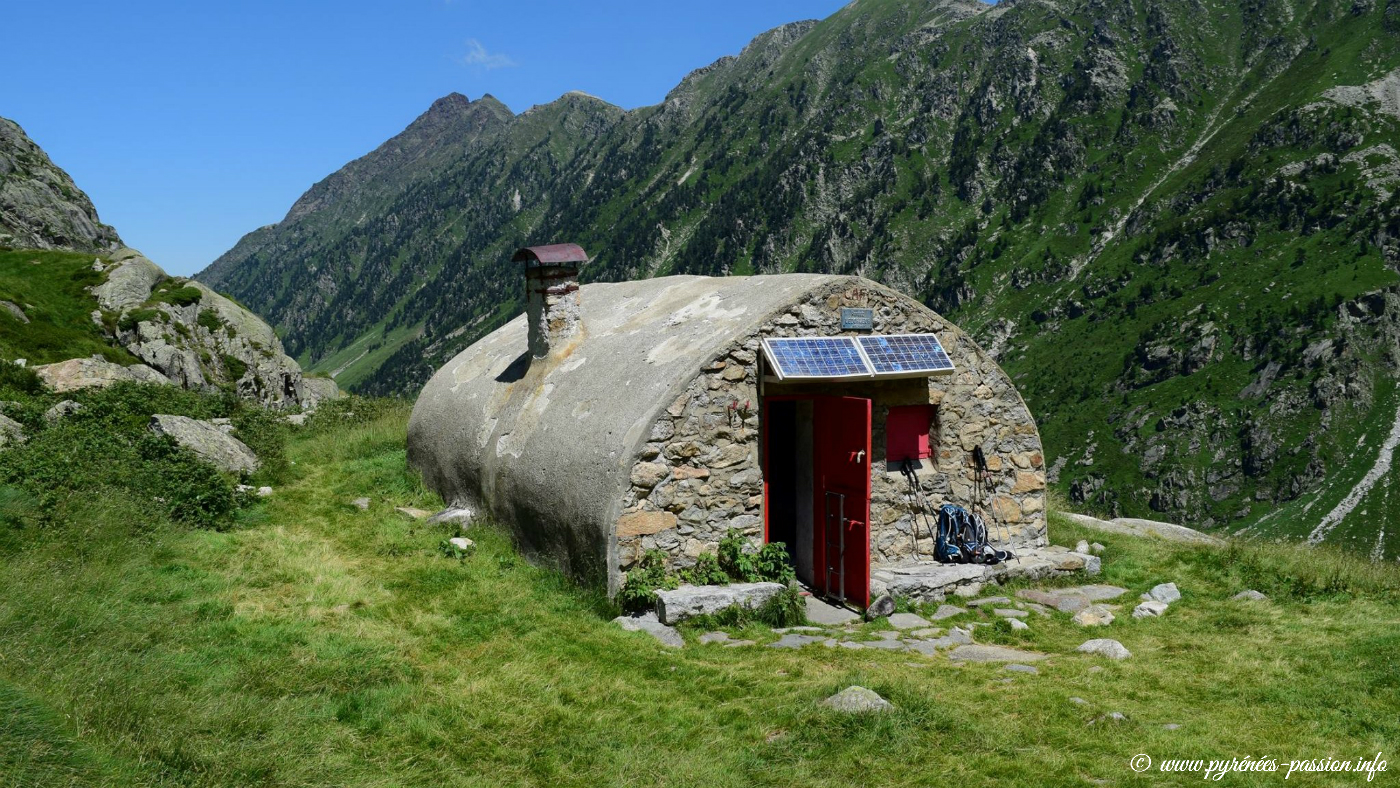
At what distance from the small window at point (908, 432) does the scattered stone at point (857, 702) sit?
6.06m

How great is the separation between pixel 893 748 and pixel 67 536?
968 cm

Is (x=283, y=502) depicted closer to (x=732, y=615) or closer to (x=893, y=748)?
(x=732, y=615)

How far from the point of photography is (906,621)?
11.4 metres

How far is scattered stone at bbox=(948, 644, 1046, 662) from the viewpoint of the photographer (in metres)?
9.97

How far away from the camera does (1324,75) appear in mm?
187375

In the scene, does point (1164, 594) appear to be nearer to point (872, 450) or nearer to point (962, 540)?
point (962, 540)

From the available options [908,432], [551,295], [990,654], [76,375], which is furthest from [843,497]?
[76,375]

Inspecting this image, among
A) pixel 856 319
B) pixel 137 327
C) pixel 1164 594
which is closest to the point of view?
pixel 1164 594

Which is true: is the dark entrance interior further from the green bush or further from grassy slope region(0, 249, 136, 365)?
grassy slope region(0, 249, 136, 365)

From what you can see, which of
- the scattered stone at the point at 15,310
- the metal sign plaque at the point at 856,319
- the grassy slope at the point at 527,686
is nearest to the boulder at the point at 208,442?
the grassy slope at the point at 527,686

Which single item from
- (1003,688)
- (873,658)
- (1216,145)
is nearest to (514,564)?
(873,658)

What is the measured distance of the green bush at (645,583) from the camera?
36.0 ft

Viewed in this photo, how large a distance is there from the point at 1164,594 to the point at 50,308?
32.0m

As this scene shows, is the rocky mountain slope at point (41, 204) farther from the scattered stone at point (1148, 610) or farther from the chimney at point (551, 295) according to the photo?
the scattered stone at point (1148, 610)
